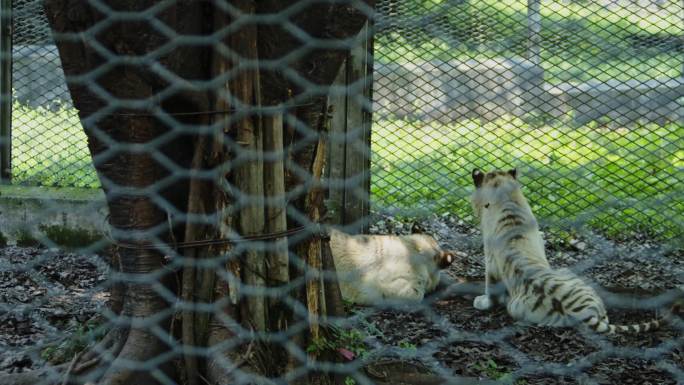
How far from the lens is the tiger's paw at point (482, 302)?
359cm

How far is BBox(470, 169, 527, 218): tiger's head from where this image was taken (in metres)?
3.88

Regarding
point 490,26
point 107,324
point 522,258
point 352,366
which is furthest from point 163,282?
point 490,26

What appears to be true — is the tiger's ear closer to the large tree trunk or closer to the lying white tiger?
the lying white tiger

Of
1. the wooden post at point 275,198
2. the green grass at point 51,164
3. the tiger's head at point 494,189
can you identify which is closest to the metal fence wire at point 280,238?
the wooden post at point 275,198

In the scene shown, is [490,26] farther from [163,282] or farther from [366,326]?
[163,282]

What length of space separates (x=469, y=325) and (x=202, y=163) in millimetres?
1564

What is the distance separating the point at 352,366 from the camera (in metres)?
2.32

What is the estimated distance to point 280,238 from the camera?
84.4 inches

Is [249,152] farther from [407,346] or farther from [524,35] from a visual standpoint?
[524,35]

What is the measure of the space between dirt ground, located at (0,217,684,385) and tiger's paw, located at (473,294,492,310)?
0.03 m

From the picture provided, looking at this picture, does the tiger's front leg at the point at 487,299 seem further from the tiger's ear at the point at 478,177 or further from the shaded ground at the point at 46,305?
the shaded ground at the point at 46,305

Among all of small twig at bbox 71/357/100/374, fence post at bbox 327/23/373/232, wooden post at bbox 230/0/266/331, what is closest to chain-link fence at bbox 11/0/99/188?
fence post at bbox 327/23/373/232

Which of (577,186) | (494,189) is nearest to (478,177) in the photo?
(494,189)

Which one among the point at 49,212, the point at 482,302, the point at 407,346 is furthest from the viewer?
the point at 49,212
